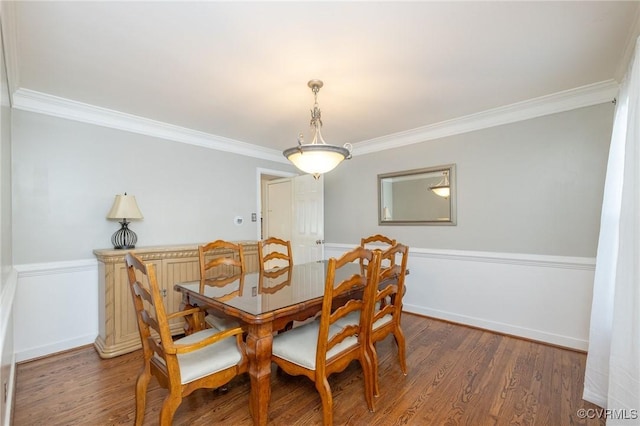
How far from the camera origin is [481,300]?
302 centimetres

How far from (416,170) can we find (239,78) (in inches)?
89.9

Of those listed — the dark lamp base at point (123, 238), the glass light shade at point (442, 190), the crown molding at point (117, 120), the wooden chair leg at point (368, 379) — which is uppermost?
the crown molding at point (117, 120)

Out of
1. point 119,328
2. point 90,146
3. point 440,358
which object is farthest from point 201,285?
point 440,358

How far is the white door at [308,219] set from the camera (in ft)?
13.1

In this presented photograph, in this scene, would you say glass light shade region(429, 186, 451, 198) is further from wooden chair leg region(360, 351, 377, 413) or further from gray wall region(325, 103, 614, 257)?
wooden chair leg region(360, 351, 377, 413)

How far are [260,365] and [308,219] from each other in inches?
107

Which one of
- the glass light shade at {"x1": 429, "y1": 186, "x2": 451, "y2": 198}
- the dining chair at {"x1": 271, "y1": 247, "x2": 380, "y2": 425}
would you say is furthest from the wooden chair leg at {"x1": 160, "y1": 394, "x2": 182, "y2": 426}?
the glass light shade at {"x1": 429, "y1": 186, "x2": 451, "y2": 198}

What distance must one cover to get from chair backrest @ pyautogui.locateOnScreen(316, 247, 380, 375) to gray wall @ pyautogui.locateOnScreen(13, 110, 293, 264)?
238 centimetres

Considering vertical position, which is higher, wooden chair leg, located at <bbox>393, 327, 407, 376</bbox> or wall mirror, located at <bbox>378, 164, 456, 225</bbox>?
wall mirror, located at <bbox>378, 164, 456, 225</bbox>

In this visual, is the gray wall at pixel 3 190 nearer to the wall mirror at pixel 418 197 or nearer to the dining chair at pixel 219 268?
the dining chair at pixel 219 268

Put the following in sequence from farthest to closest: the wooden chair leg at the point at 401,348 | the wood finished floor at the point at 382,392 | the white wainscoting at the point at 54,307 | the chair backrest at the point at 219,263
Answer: the white wainscoting at the point at 54,307
the chair backrest at the point at 219,263
the wooden chair leg at the point at 401,348
the wood finished floor at the point at 382,392

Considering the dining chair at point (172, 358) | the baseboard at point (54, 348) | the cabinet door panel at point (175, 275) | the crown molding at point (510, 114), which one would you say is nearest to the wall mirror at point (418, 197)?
the crown molding at point (510, 114)

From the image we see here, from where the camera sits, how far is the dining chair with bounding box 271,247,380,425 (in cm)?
148

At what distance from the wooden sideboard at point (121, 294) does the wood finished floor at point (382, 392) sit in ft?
0.41
